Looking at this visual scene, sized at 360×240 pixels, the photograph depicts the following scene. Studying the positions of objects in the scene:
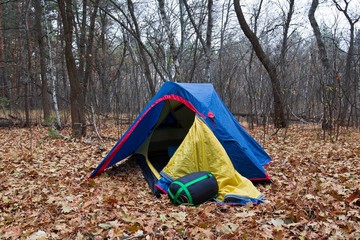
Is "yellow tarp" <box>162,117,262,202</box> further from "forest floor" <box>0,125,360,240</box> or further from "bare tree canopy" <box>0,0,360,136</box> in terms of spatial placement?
"bare tree canopy" <box>0,0,360,136</box>

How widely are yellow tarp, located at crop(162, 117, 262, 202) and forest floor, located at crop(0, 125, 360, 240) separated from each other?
1.27ft

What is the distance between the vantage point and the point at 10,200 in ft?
12.3

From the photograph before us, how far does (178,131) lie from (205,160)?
7.01 ft

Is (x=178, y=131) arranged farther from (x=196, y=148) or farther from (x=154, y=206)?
(x=154, y=206)

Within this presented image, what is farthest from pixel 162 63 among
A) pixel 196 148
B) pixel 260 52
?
pixel 196 148

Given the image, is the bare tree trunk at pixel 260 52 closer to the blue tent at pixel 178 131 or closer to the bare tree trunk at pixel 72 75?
the blue tent at pixel 178 131

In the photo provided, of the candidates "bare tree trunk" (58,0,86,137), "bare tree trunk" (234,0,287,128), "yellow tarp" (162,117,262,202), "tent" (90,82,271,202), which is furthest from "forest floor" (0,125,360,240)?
"bare tree trunk" (234,0,287,128)

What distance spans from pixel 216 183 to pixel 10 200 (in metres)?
2.49

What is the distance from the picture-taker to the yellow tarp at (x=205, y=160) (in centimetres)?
385

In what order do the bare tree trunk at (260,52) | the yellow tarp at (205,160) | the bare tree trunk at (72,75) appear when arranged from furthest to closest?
1. the bare tree trunk at (260,52)
2. the bare tree trunk at (72,75)
3. the yellow tarp at (205,160)

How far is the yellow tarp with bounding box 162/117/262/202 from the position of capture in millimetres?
3848

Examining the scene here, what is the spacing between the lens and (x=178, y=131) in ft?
20.0

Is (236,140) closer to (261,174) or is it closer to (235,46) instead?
(261,174)

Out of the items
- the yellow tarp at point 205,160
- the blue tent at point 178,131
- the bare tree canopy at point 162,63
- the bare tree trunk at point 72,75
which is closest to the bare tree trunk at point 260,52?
the bare tree canopy at point 162,63
